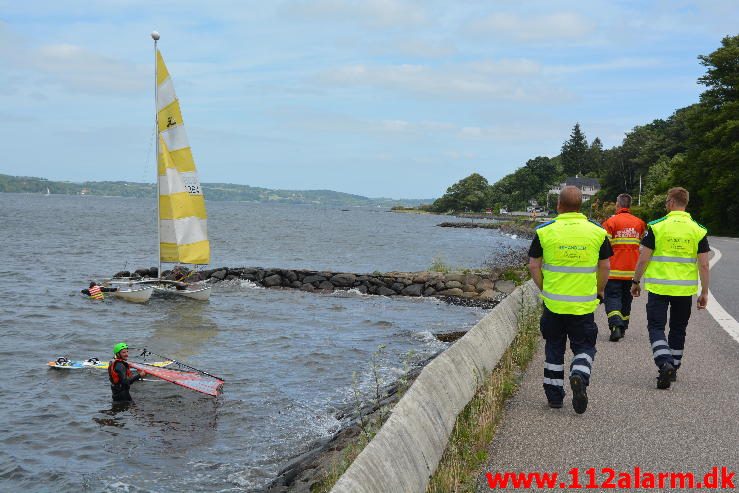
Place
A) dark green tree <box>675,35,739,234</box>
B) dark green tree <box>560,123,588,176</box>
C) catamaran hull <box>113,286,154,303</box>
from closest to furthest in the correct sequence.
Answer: catamaran hull <box>113,286,154,303</box> → dark green tree <box>675,35,739,234</box> → dark green tree <box>560,123,588,176</box>

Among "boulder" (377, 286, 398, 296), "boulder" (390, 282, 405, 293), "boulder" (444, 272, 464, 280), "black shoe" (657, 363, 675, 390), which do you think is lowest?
"boulder" (377, 286, 398, 296)

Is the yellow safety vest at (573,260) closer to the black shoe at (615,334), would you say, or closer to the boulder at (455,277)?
the black shoe at (615,334)

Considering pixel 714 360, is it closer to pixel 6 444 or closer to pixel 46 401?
pixel 6 444

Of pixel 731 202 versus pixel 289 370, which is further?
pixel 731 202

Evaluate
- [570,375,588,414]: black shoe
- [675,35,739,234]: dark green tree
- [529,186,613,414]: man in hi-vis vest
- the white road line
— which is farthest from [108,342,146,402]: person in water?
[675,35,739,234]: dark green tree

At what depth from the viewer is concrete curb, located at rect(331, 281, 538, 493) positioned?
4453 mm

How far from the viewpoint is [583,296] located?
7082 mm

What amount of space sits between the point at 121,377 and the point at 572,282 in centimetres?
929

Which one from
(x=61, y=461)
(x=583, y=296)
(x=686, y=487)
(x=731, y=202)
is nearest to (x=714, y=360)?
(x=583, y=296)

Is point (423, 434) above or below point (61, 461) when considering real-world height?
above

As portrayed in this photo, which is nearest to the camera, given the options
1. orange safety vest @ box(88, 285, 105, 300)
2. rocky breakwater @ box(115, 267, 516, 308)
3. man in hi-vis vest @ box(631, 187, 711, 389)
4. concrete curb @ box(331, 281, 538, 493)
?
concrete curb @ box(331, 281, 538, 493)

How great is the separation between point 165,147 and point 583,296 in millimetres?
24051

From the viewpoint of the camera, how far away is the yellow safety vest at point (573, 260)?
704 centimetres

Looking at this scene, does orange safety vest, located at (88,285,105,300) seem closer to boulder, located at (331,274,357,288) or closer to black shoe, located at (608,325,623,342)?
boulder, located at (331,274,357,288)
